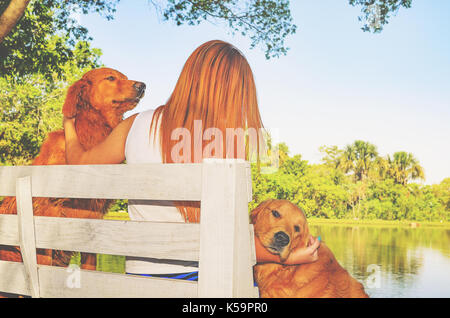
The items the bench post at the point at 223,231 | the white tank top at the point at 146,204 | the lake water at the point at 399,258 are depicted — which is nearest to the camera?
the bench post at the point at 223,231

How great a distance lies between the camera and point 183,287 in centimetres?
123

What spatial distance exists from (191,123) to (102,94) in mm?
937

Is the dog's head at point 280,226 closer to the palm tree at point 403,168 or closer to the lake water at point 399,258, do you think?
the lake water at point 399,258

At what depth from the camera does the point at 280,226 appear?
175 centimetres

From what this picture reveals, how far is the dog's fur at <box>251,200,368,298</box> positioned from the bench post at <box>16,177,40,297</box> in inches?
34.6

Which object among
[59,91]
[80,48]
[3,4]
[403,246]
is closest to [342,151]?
[403,246]

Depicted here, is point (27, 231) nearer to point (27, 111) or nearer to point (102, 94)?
point (102, 94)

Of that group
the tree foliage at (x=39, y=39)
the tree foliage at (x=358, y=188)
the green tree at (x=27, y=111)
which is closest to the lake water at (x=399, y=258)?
the tree foliage at (x=358, y=188)

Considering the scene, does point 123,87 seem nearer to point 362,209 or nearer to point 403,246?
point 362,209

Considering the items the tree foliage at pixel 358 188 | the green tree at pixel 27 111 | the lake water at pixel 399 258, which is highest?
the green tree at pixel 27 111

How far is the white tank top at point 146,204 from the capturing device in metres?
1.38

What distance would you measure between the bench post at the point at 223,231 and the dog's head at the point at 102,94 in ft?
3.89

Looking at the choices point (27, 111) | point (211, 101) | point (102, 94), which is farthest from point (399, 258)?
point (211, 101)
